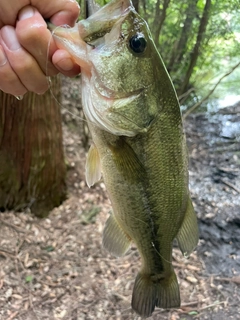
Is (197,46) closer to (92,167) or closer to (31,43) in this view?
(92,167)

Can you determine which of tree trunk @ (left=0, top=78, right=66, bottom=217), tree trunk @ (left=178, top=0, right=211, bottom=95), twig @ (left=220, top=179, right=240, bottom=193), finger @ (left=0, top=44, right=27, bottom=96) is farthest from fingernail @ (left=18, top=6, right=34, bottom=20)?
twig @ (left=220, top=179, right=240, bottom=193)

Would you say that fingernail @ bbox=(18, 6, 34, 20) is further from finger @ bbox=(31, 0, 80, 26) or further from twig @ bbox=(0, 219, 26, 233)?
twig @ bbox=(0, 219, 26, 233)

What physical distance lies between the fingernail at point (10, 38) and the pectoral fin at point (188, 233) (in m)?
0.92

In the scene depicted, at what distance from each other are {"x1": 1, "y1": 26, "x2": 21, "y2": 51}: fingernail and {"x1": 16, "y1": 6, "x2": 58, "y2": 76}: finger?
2cm

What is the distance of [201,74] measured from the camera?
162 inches

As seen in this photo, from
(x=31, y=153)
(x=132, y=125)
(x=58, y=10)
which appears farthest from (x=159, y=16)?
(x=132, y=125)

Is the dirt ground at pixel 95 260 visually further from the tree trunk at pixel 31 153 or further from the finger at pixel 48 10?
the finger at pixel 48 10

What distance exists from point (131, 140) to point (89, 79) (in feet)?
0.84

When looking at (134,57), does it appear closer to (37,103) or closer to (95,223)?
(37,103)

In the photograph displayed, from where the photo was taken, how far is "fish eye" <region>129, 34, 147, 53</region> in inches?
49.8

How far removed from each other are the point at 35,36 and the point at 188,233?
98 cm

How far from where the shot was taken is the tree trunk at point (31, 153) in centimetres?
296

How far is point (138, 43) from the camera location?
127 centimetres

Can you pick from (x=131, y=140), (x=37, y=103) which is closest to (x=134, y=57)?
(x=131, y=140)
